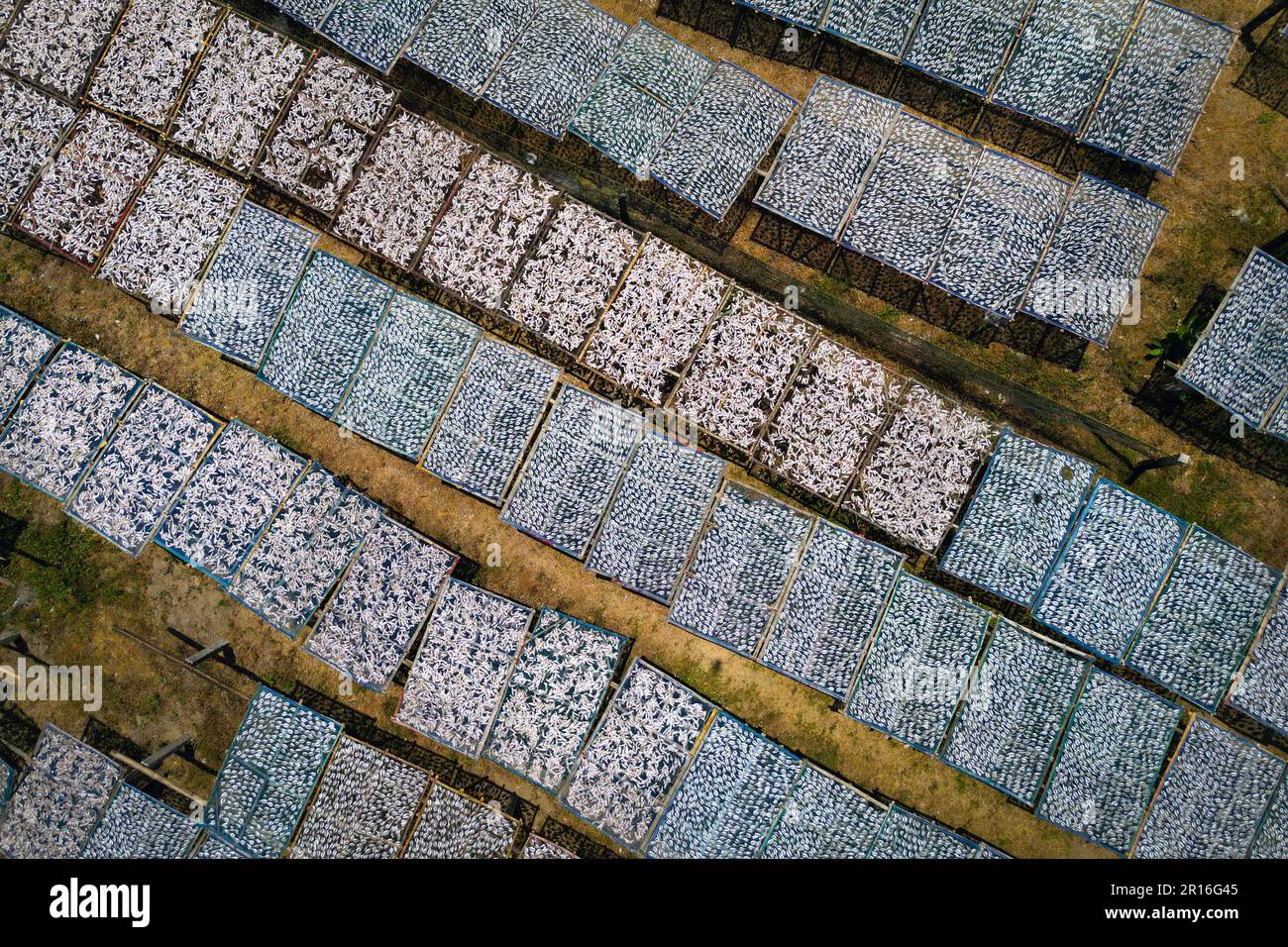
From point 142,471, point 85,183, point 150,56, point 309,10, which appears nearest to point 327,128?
point 309,10

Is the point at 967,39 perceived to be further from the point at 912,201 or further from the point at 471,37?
the point at 471,37

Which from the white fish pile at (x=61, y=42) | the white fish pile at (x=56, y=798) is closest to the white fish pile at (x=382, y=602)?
the white fish pile at (x=56, y=798)

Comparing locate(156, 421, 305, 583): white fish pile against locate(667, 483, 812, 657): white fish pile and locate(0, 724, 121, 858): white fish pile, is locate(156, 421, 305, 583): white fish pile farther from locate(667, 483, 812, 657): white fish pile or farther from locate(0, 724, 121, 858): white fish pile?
locate(667, 483, 812, 657): white fish pile

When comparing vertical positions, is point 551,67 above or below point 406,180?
above

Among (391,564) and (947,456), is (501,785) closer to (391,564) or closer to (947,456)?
(391,564)

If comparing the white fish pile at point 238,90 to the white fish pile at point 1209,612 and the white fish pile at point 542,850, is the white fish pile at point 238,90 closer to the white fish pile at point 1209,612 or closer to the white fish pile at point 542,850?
the white fish pile at point 542,850

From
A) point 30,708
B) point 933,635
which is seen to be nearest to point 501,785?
point 933,635
